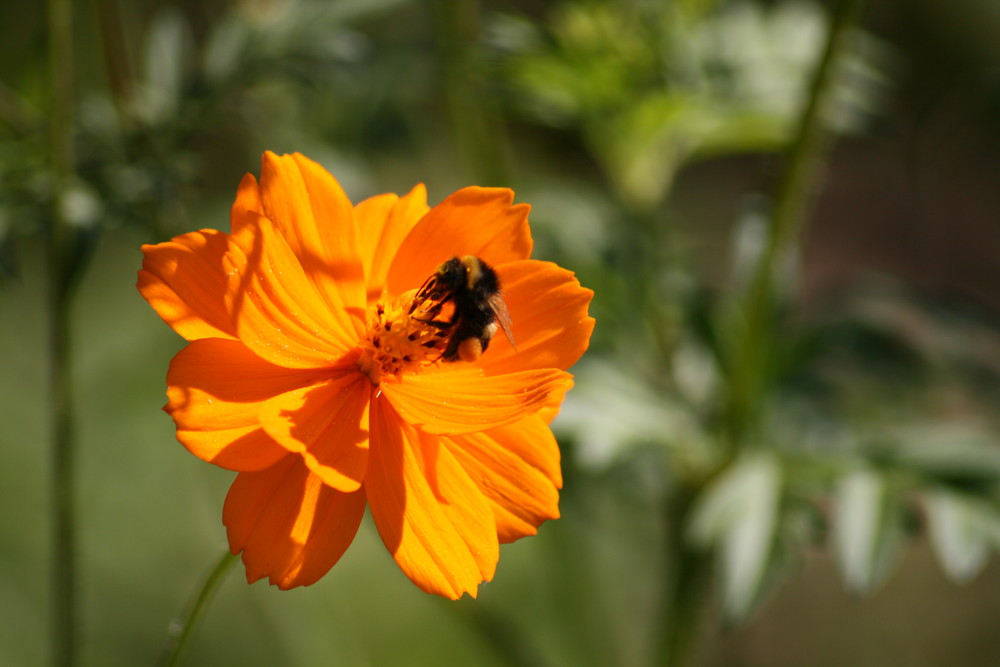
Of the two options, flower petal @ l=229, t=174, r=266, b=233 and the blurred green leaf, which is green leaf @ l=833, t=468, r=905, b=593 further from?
flower petal @ l=229, t=174, r=266, b=233

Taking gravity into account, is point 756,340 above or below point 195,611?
below

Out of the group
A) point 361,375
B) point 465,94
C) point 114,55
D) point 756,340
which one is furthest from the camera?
point 465,94

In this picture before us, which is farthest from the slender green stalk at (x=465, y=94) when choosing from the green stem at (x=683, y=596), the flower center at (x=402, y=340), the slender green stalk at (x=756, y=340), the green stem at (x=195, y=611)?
the green stem at (x=195, y=611)

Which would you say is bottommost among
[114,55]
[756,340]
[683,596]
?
[683,596]

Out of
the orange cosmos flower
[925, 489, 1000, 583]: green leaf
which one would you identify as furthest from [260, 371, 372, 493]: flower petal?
[925, 489, 1000, 583]: green leaf

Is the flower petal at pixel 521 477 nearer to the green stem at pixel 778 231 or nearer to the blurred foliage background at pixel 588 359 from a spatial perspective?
the blurred foliage background at pixel 588 359

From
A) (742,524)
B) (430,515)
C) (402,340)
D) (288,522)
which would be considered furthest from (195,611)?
(742,524)

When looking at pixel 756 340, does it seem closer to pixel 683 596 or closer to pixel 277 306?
pixel 683 596

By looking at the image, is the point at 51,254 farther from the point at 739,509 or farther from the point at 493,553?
the point at 739,509
